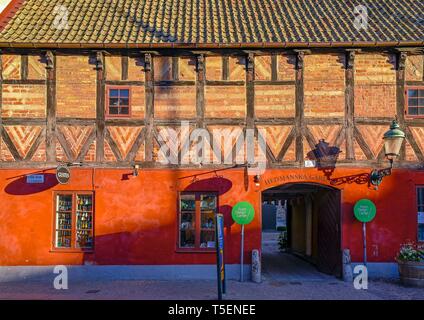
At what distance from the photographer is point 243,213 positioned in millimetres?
11664

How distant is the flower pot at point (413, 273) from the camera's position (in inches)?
428

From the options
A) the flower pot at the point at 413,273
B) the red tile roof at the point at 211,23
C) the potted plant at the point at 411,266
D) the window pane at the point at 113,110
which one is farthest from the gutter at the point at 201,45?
the flower pot at the point at 413,273

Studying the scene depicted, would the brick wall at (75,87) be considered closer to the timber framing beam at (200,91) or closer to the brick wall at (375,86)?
the timber framing beam at (200,91)

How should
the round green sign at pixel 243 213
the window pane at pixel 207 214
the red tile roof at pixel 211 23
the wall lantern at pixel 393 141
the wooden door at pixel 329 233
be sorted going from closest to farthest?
the wall lantern at pixel 393 141 → the round green sign at pixel 243 213 → the red tile roof at pixel 211 23 → the window pane at pixel 207 214 → the wooden door at pixel 329 233

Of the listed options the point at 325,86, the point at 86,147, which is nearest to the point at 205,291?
the point at 86,147

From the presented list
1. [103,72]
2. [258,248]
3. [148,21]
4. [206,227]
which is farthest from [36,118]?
[258,248]

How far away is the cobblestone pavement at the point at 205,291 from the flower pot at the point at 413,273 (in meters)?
0.23

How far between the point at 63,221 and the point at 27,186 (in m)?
1.34

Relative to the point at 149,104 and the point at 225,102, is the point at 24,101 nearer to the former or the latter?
the point at 149,104

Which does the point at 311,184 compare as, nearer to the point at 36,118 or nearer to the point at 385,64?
the point at 385,64

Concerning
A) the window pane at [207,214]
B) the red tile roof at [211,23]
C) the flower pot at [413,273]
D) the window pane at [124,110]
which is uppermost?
the red tile roof at [211,23]

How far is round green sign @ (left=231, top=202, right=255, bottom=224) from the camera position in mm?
11648

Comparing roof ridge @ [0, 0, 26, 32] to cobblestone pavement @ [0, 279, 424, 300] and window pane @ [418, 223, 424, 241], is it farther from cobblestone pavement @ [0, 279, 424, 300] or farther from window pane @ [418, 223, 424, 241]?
window pane @ [418, 223, 424, 241]

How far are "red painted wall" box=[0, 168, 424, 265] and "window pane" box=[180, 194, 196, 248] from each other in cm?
26
